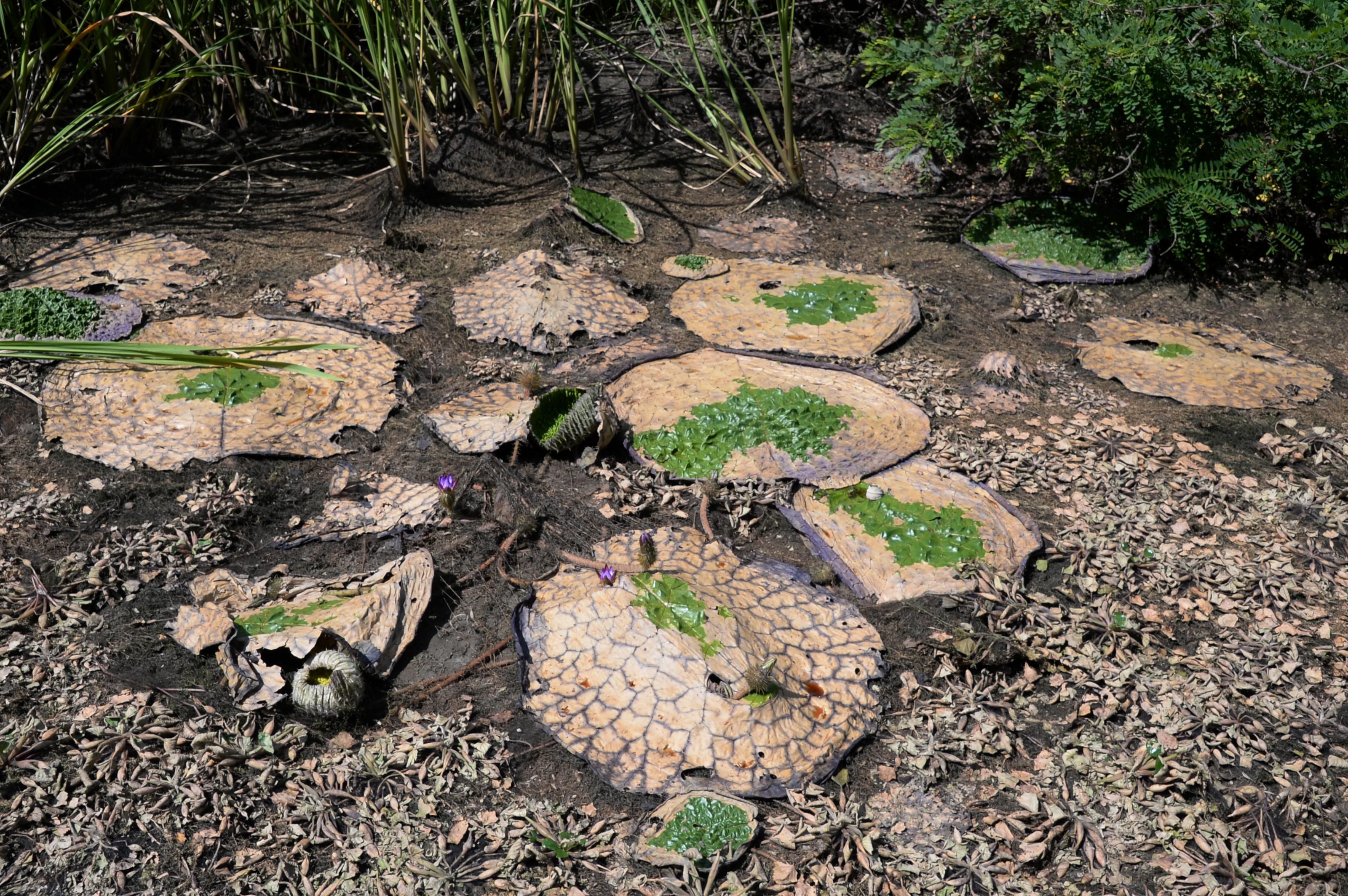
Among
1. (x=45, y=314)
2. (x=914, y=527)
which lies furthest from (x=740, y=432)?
(x=45, y=314)

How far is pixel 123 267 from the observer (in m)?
3.12

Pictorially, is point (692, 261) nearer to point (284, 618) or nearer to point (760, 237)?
point (760, 237)

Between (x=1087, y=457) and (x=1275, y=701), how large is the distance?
836mm

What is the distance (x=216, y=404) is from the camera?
249 centimetres

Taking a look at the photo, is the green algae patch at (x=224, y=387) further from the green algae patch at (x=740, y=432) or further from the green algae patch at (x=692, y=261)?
the green algae patch at (x=692, y=261)

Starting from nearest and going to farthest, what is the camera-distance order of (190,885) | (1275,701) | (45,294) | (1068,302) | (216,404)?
(190,885)
(1275,701)
(216,404)
(45,294)
(1068,302)

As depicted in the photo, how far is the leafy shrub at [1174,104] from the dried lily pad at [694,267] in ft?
3.05

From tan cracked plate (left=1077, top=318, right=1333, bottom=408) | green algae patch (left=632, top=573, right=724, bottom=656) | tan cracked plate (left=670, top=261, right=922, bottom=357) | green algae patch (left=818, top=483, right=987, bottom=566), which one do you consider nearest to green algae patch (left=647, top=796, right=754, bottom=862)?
green algae patch (left=632, top=573, right=724, bottom=656)

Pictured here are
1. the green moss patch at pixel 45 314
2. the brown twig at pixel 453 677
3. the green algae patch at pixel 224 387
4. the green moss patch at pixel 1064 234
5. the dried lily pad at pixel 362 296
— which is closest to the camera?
the brown twig at pixel 453 677

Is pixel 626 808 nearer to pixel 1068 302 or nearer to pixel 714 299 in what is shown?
pixel 714 299

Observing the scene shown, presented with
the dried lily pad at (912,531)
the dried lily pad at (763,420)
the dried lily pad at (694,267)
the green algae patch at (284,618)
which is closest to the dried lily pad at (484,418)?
the dried lily pad at (763,420)

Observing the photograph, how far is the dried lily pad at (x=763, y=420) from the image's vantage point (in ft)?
7.95

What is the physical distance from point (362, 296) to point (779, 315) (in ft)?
4.53

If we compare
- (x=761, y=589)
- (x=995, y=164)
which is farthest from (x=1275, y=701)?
(x=995, y=164)
